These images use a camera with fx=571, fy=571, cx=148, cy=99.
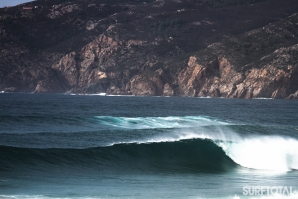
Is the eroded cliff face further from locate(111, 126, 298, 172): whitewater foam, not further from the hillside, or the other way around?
locate(111, 126, 298, 172): whitewater foam

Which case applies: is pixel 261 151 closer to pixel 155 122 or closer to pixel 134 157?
pixel 134 157

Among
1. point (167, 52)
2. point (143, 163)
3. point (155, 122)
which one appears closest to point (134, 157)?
point (143, 163)

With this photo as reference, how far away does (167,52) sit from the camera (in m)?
145

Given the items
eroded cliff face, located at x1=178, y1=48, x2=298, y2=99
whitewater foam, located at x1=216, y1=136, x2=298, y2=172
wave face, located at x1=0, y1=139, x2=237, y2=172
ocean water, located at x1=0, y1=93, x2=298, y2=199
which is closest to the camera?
ocean water, located at x1=0, y1=93, x2=298, y2=199

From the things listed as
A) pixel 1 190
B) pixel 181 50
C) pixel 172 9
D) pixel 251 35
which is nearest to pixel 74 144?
pixel 1 190

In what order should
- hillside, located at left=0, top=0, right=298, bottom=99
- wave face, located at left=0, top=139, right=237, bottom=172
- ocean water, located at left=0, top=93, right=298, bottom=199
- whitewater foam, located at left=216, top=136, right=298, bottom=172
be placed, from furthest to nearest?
hillside, located at left=0, top=0, right=298, bottom=99, whitewater foam, located at left=216, top=136, right=298, bottom=172, wave face, located at left=0, top=139, right=237, bottom=172, ocean water, located at left=0, top=93, right=298, bottom=199

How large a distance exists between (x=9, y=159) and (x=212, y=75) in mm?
89008

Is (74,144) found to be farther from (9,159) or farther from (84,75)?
(84,75)

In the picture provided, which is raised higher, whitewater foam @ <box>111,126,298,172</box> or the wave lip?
whitewater foam @ <box>111,126,298,172</box>

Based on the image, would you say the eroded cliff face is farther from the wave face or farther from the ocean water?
the wave face

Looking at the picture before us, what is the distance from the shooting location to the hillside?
109 metres

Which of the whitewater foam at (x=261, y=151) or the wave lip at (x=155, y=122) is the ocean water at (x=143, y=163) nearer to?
the whitewater foam at (x=261, y=151)

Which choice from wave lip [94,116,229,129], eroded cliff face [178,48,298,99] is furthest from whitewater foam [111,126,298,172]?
eroded cliff face [178,48,298,99]

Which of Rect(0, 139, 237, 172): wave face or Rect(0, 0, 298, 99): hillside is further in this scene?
Rect(0, 0, 298, 99): hillside
